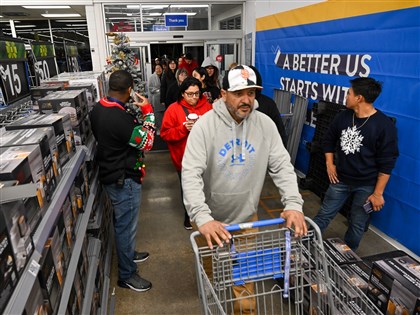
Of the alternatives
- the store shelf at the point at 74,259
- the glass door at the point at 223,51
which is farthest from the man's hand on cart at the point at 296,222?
the glass door at the point at 223,51

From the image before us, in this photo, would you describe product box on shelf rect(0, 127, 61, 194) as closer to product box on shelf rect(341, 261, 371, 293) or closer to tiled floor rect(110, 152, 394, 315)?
tiled floor rect(110, 152, 394, 315)

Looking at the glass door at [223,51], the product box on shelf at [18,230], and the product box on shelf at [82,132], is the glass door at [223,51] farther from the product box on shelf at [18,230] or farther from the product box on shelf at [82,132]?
the product box on shelf at [18,230]

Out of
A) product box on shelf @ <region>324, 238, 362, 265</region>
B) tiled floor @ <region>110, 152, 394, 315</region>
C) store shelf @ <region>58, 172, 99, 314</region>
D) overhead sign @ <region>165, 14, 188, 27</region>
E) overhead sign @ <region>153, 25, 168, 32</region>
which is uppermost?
overhead sign @ <region>165, 14, 188, 27</region>

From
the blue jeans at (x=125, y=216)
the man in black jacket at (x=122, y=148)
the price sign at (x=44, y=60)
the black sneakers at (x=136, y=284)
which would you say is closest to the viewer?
the man in black jacket at (x=122, y=148)

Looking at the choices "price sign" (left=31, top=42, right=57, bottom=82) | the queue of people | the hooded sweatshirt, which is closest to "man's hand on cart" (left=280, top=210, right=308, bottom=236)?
the queue of people

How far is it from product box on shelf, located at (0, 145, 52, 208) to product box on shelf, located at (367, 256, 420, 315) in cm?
210

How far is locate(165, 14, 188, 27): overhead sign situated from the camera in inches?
347

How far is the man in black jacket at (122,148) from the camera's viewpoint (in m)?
2.42

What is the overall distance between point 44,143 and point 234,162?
1.00 metres

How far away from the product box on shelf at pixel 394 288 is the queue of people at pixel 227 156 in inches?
27.5

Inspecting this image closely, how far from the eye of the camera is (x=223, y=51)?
30.9ft

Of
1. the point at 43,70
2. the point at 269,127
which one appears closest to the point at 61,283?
the point at 269,127

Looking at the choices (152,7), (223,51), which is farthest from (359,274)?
(152,7)

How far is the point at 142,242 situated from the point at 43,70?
98.3 inches
